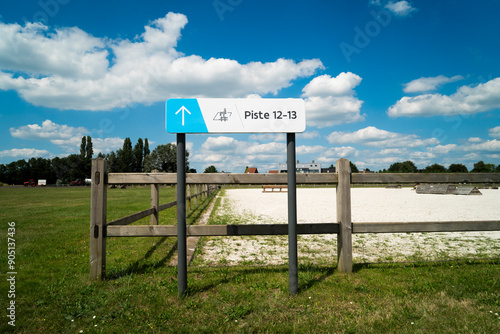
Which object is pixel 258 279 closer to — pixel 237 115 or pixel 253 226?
pixel 253 226

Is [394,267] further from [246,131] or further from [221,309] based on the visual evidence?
[246,131]

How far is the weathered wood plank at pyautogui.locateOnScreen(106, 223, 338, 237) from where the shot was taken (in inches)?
147

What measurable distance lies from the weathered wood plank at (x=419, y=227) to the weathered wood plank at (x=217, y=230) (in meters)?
0.45

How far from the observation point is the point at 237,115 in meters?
3.39

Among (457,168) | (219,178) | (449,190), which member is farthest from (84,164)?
(457,168)

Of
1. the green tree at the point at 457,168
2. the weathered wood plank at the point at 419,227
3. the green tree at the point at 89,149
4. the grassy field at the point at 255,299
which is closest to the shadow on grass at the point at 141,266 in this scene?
the grassy field at the point at 255,299

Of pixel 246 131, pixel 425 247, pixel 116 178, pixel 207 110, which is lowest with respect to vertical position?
pixel 425 247

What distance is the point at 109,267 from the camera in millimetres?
4332

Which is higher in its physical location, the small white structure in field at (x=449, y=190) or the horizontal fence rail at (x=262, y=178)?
the horizontal fence rail at (x=262, y=178)

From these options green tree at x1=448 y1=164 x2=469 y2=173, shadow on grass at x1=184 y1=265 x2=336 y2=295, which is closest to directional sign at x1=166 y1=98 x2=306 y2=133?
shadow on grass at x1=184 y1=265 x2=336 y2=295

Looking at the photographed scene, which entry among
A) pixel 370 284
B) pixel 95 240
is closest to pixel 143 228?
pixel 95 240

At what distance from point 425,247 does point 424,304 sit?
10.9 feet

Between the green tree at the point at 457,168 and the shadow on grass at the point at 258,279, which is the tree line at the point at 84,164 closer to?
the shadow on grass at the point at 258,279

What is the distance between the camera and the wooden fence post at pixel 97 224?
3777mm
